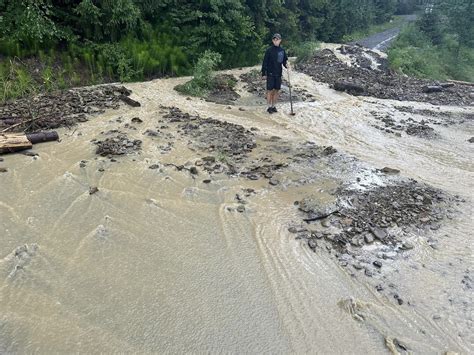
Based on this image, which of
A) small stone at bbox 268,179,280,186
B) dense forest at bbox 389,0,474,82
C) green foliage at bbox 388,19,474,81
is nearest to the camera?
small stone at bbox 268,179,280,186

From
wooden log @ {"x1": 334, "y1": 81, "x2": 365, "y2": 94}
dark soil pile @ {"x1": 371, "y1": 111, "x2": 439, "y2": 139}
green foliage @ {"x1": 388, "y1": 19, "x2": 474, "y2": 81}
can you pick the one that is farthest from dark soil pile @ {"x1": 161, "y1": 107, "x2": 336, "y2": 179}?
green foliage @ {"x1": 388, "y1": 19, "x2": 474, "y2": 81}

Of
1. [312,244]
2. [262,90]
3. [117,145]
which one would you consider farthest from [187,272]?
[262,90]

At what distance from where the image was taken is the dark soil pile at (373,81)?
12055mm

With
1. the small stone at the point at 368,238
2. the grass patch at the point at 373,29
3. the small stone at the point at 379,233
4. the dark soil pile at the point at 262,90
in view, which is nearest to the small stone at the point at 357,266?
the small stone at the point at 368,238

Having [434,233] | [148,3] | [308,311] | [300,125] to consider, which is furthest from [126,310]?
[148,3]

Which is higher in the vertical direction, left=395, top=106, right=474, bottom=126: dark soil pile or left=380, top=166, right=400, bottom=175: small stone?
left=380, top=166, right=400, bottom=175: small stone

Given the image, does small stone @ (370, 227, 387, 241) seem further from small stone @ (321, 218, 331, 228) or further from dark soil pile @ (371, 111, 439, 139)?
dark soil pile @ (371, 111, 439, 139)

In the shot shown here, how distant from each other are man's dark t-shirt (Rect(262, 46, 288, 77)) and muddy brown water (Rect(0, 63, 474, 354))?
171 inches

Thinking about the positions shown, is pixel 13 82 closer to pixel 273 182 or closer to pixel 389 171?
pixel 273 182

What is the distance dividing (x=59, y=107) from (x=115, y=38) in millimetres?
4728

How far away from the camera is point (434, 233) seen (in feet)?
16.0

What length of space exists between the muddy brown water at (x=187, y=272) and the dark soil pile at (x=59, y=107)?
1.28 m

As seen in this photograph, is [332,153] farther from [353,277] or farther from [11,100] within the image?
[11,100]

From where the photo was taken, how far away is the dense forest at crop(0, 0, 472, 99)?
10453mm
